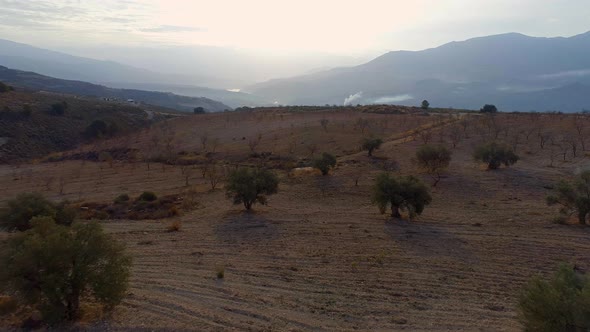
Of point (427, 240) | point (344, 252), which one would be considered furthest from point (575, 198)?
point (344, 252)

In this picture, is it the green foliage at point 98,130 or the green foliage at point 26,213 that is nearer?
the green foliage at point 26,213

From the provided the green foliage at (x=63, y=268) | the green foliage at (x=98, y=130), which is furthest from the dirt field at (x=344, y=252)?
the green foliage at (x=98, y=130)

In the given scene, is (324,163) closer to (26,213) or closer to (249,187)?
(249,187)

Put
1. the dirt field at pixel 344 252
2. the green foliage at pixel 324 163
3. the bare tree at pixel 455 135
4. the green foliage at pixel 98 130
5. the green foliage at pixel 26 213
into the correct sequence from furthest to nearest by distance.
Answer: the green foliage at pixel 98 130, the bare tree at pixel 455 135, the green foliage at pixel 324 163, the green foliage at pixel 26 213, the dirt field at pixel 344 252

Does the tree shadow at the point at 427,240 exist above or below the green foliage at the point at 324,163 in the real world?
below

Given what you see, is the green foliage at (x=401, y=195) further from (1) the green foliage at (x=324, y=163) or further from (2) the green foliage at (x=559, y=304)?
(2) the green foliage at (x=559, y=304)

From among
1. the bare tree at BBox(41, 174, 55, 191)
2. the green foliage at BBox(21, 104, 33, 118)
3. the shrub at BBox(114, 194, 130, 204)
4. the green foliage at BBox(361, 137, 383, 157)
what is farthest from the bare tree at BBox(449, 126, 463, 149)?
the green foliage at BBox(21, 104, 33, 118)

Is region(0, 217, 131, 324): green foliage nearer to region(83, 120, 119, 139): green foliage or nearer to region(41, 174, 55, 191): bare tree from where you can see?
region(41, 174, 55, 191): bare tree

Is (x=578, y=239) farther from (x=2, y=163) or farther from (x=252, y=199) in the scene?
(x=2, y=163)
